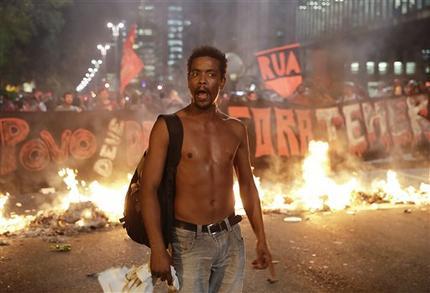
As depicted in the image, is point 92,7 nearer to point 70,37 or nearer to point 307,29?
point 70,37

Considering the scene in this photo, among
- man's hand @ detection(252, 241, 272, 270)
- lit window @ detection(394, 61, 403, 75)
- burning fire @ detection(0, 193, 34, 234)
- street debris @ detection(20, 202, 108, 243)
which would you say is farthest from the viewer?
lit window @ detection(394, 61, 403, 75)

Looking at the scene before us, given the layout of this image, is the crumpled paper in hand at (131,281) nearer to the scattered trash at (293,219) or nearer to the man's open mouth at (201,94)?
the man's open mouth at (201,94)

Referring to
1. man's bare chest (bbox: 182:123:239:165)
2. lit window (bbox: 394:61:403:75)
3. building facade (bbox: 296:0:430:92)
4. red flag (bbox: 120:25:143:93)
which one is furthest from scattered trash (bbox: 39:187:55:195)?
lit window (bbox: 394:61:403:75)

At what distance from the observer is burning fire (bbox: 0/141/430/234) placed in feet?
24.0

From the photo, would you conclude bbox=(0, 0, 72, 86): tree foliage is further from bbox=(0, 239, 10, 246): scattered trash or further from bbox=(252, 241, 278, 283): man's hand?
Answer: bbox=(252, 241, 278, 283): man's hand

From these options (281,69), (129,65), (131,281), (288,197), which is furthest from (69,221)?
(129,65)

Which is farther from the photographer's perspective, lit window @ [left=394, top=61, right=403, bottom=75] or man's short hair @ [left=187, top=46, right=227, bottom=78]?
lit window @ [left=394, top=61, right=403, bottom=75]

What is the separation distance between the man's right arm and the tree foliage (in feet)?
64.8

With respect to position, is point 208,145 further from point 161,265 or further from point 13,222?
point 13,222

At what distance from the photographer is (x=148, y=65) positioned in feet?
622

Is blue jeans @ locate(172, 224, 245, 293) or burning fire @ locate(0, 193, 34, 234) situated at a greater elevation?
blue jeans @ locate(172, 224, 245, 293)

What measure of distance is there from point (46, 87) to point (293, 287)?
96.0 feet

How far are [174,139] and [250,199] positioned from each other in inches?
25.9

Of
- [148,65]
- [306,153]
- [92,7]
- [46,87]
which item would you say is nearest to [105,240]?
[306,153]
